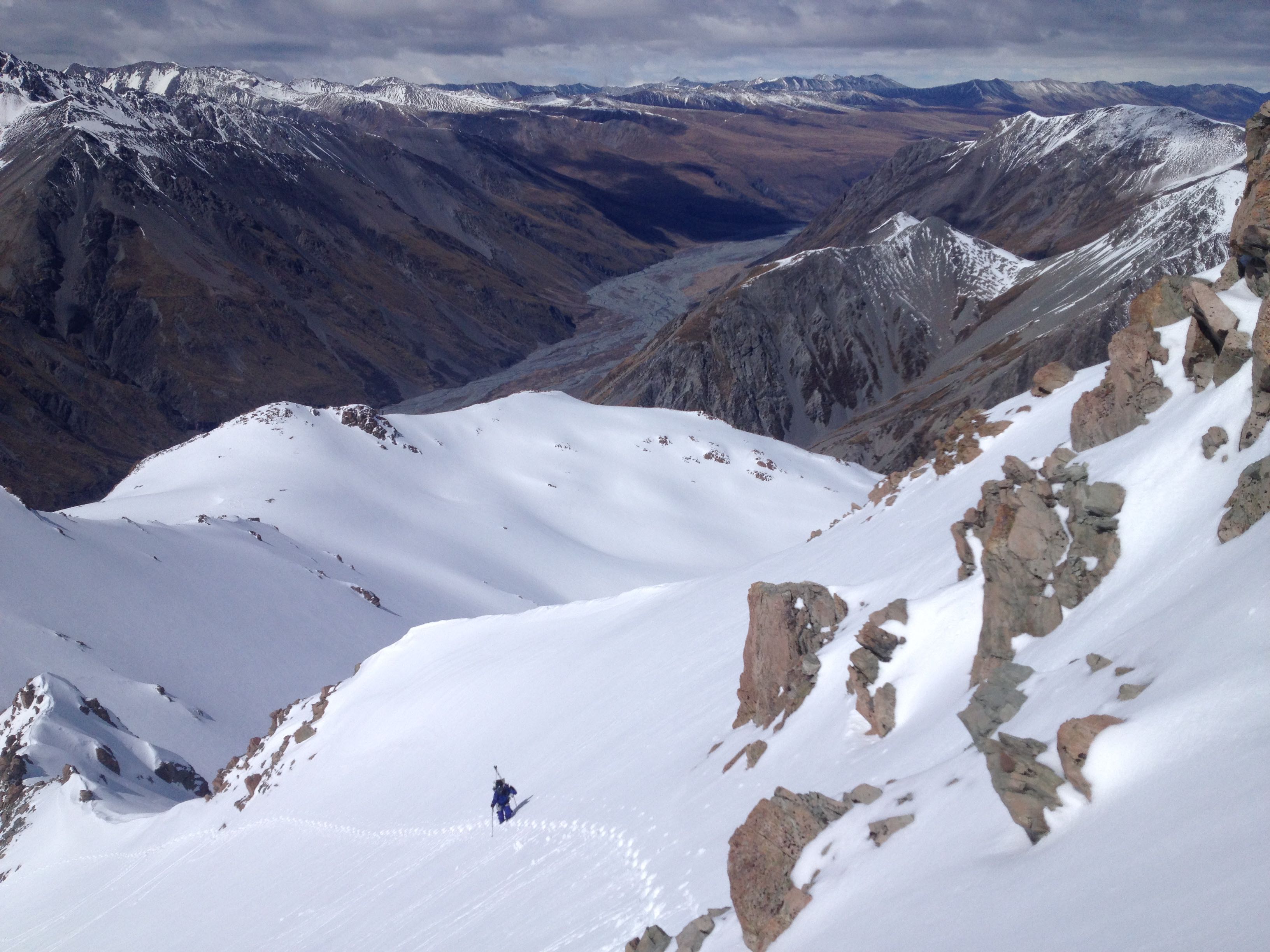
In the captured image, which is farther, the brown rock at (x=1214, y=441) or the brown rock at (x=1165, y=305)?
the brown rock at (x=1165, y=305)

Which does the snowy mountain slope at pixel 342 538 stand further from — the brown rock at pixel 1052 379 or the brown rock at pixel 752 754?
the brown rock at pixel 1052 379

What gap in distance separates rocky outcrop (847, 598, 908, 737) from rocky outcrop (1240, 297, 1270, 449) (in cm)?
467

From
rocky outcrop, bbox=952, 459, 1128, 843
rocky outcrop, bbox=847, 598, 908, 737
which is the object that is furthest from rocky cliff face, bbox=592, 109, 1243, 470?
rocky outcrop, bbox=952, 459, 1128, 843

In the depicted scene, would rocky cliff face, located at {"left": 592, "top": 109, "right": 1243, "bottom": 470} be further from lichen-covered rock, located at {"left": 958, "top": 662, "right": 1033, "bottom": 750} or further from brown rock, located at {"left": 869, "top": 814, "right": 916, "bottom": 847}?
brown rock, located at {"left": 869, "top": 814, "right": 916, "bottom": 847}

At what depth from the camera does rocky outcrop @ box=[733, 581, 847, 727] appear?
573 inches

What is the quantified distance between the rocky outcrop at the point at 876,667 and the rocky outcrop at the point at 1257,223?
5.74 meters

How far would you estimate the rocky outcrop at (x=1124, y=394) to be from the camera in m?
13.6

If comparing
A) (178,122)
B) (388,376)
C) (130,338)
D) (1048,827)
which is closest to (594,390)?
(388,376)

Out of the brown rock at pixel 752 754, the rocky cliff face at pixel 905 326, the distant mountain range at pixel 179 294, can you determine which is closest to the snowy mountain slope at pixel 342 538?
the brown rock at pixel 752 754

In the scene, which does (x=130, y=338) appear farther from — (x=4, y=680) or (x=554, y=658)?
(x=554, y=658)

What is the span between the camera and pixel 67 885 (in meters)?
24.5

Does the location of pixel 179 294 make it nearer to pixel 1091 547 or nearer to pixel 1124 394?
pixel 1124 394

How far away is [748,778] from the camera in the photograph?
43.5 feet

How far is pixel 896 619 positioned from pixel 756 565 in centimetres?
1131
